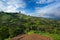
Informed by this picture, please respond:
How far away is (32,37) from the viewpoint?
2138 inches

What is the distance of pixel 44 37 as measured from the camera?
52.8 meters

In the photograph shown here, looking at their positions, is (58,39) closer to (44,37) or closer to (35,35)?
(44,37)

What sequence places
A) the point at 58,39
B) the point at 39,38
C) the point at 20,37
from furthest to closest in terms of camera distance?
the point at 20,37, the point at 39,38, the point at 58,39

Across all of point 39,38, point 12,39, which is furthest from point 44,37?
point 12,39

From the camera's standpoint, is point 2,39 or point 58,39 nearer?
point 58,39

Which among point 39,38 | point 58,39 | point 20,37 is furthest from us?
point 20,37

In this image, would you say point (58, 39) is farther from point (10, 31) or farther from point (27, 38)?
point (10, 31)

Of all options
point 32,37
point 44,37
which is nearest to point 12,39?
point 32,37

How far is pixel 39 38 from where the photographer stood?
52250 millimetres

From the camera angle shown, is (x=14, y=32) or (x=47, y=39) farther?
(x=14, y=32)

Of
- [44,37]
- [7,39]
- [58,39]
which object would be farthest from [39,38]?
[7,39]

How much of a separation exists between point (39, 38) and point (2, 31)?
11555 millimetres

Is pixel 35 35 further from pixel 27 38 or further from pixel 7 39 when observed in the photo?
pixel 7 39

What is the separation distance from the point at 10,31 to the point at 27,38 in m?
6.54
